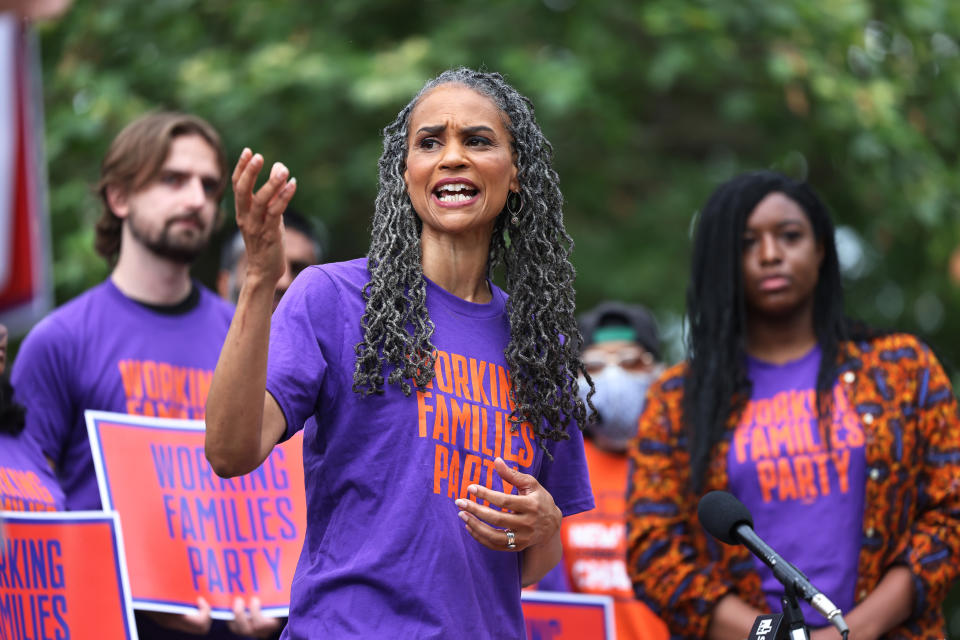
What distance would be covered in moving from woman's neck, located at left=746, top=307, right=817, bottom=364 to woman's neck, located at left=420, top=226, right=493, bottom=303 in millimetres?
1756

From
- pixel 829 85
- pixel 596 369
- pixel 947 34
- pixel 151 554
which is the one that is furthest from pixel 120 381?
pixel 947 34

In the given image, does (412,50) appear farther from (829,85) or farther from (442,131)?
(442,131)

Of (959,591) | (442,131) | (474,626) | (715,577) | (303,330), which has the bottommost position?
(959,591)

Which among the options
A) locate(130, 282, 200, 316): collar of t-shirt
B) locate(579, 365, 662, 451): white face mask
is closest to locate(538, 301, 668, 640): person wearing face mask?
locate(579, 365, 662, 451): white face mask

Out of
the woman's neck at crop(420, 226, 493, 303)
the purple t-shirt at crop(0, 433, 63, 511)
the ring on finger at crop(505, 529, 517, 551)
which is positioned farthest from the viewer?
the purple t-shirt at crop(0, 433, 63, 511)

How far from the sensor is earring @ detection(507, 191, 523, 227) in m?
3.65

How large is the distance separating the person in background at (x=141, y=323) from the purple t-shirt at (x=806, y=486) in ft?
5.47

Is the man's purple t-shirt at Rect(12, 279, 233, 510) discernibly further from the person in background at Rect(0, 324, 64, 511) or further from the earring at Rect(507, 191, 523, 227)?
the earring at Rect(507, 191, 523, 227)

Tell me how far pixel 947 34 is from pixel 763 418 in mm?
6253

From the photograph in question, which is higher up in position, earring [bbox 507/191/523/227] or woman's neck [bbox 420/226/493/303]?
earring [bbox 507/191/523/227]

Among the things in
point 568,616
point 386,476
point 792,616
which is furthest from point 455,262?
point 568,616

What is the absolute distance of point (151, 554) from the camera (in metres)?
4.73

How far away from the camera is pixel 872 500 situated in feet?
15.0

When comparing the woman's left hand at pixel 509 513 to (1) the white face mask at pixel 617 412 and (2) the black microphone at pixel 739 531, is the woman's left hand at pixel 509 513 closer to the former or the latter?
(2) the black microphone at pixel 739 531
